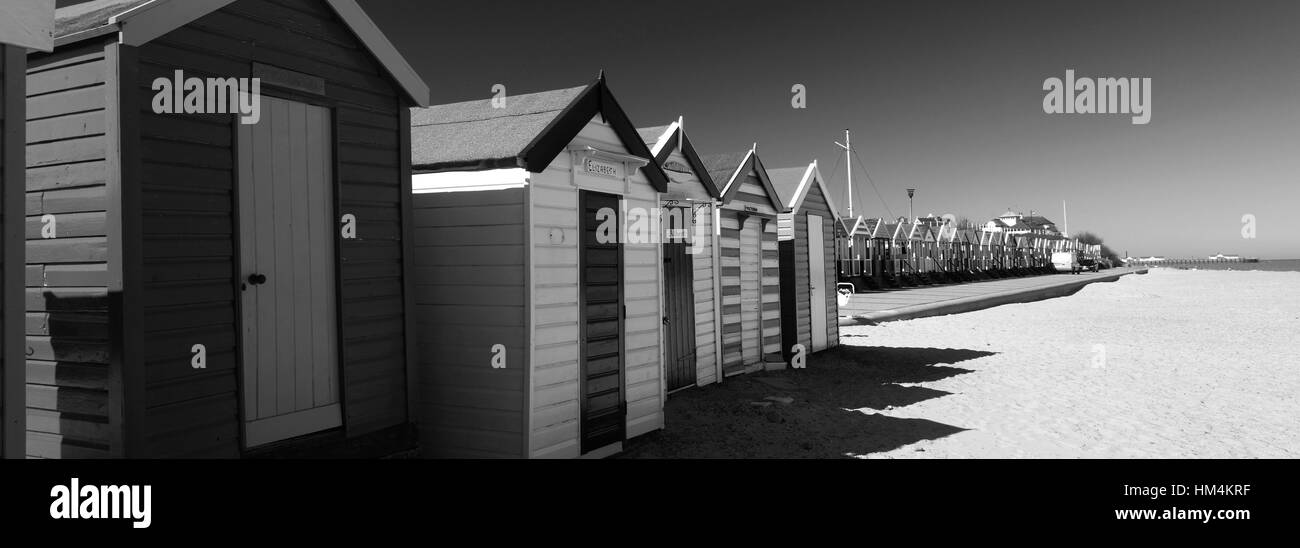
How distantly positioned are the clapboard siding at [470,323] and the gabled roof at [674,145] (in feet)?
11.4

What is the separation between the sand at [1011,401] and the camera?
7184mm

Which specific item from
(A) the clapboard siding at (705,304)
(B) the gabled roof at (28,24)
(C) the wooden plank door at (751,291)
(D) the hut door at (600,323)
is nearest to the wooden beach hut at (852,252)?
(C) the wooden plank door at (751,291)

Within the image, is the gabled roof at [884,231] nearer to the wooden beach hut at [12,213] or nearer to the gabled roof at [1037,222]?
the wooden beach hut at [12,213]

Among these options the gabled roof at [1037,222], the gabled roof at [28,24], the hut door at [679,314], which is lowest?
the hut door at [679,314]

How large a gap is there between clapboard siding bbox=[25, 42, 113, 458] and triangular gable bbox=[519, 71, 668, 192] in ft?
8.97

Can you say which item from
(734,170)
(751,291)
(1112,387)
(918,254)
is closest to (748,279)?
(751,291)

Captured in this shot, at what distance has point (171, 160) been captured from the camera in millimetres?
4066

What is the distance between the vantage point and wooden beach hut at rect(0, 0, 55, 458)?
2.96 meters

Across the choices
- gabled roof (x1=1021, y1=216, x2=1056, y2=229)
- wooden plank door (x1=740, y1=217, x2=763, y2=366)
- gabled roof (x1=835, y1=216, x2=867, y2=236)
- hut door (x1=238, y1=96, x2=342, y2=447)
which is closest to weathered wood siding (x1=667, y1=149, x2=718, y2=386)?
wooden plank door (x1=740, y1=217, x2=763, y2=366)

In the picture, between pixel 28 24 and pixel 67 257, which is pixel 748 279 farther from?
pixel 28 24

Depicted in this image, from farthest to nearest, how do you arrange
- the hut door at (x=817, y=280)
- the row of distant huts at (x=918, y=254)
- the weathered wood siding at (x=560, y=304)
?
the row of distant huts at (x=918, y=254), the hut door at (x=817, y=280), the weathered wood siding at (x=560, y=304)

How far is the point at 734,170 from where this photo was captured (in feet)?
36.6

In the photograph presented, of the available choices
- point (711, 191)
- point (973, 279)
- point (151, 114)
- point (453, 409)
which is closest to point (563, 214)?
point (453, 409)
